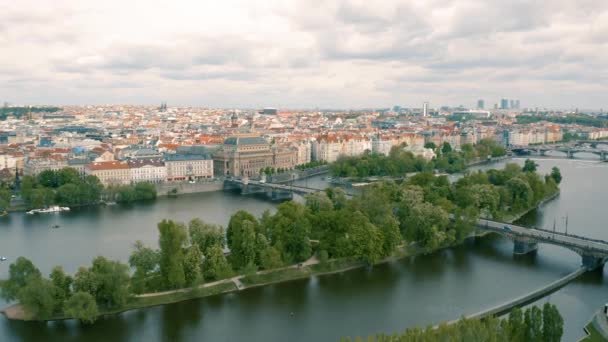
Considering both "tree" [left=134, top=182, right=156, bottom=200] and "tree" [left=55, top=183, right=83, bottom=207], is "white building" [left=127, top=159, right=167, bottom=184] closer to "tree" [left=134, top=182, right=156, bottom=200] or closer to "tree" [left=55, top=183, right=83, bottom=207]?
"tree" [left=134, top=182, right=156, bottom=200]

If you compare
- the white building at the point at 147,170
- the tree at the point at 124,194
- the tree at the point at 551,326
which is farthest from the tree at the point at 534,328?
the white building at the point at 147,170

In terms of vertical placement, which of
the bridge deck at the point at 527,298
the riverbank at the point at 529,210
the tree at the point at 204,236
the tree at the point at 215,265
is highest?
the tree at the point at 204,236

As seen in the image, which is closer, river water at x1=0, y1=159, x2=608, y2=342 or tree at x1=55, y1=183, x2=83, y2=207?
river water at x1=0, y1=159, x2=608, y2=342

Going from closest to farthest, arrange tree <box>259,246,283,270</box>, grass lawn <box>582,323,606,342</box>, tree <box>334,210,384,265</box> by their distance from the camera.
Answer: grass lawn <box>582,323,606,342</box>
tree <box>259,246,283,270</box>
tree <box>334,210,384,265</box>

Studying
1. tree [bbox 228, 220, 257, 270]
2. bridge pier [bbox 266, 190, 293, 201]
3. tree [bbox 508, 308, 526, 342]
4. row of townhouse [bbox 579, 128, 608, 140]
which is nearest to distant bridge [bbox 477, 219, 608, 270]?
tree [bbox 508, 308, 526, 342]

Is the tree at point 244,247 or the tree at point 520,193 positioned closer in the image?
the tree at point 244,247

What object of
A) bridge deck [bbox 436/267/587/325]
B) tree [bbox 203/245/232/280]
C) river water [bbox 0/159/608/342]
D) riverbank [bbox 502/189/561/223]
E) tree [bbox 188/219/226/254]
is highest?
tree [bbox 188/219/226/254]

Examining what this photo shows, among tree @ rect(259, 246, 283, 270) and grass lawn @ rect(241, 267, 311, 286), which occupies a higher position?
tree @ rect(259, 246, 283, 270)

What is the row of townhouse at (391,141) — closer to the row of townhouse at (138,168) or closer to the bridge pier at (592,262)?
the row of townhouse at (138,168)
